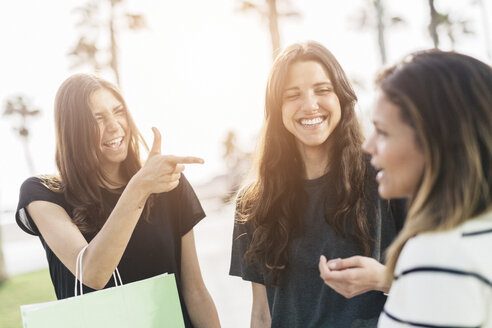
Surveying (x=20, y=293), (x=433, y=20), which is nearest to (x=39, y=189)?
(x=20, y=293)

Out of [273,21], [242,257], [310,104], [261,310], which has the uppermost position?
[273,21]

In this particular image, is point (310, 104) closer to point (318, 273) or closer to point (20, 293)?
point (318, 273)

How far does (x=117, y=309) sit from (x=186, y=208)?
26.9 inches

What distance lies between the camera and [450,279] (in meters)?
1.12

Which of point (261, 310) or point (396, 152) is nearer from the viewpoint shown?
point (396, 152)

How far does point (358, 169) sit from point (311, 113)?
0.33 meters

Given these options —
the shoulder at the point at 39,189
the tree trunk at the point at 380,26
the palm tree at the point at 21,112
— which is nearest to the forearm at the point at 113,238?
the shoulder at the point at 39,189

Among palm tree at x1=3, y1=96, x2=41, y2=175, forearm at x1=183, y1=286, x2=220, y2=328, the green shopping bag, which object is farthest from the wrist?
palm tree at x1=3, y1=96, x2=41, y2=175

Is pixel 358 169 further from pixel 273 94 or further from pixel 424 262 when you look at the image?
pixel 424 262

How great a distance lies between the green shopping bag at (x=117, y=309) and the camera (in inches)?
72.1

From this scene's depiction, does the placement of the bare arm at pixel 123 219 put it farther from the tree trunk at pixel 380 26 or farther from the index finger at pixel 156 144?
the tree trunk at pixel 380 26

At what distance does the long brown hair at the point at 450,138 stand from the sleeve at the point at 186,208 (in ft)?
4.48

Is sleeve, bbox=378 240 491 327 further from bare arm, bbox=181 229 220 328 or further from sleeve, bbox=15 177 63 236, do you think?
sleeve, bbox=15 177 63 236

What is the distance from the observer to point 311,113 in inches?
92.7
